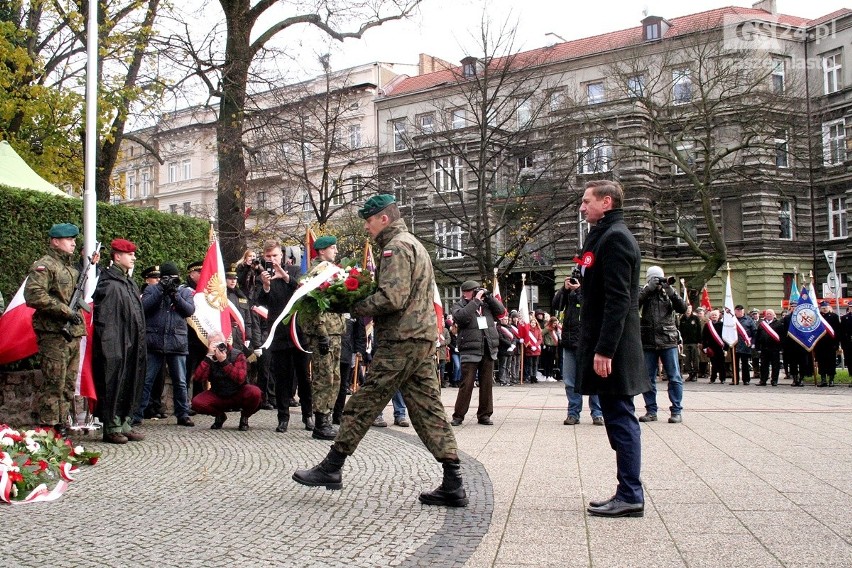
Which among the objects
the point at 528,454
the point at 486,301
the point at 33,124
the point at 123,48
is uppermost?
the point at 123,48

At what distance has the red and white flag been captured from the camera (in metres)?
10.8

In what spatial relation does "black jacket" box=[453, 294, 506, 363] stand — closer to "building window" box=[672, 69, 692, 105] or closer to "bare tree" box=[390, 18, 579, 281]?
"bare tree" box=[390, 18, 579, 281]

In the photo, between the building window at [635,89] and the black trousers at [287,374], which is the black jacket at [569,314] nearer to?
the black trousers at [287,374]

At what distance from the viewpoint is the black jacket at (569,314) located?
37.2 ft

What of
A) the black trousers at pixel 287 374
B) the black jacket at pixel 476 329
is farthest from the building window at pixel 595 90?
the black trousers at pixel 287 374

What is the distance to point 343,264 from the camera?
6699 millimetres

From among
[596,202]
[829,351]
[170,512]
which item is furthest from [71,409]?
[829,351]

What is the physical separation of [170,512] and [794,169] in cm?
4024

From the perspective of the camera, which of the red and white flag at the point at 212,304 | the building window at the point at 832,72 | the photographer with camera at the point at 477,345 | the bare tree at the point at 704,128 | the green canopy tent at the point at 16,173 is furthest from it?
the building window at the point at 832,72

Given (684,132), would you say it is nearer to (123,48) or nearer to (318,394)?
(123,48)

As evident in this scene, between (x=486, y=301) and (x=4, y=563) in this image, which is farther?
(x=486, y=301)

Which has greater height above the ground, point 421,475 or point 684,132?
point 684,132

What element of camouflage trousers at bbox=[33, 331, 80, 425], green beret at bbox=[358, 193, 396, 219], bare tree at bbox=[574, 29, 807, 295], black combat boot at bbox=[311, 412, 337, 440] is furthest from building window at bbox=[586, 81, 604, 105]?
green beret at bbox=[358, 193, 396, 219]

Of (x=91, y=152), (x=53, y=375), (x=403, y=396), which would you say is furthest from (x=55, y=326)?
(x=403, y=396)
